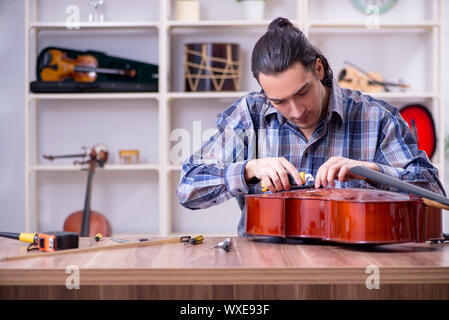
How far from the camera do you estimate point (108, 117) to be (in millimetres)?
3451

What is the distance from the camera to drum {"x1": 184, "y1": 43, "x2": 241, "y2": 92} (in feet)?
10.4

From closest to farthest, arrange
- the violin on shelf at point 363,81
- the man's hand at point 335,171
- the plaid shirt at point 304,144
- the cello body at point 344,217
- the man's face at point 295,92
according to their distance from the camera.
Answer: the cello body at point 344,217
the man's hand at point 335,171
the man's face at point 295,92
the plaid shirt at point 304,144
the violin on shelf at point 363,81

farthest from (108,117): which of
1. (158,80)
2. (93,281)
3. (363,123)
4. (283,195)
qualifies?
(93,281)

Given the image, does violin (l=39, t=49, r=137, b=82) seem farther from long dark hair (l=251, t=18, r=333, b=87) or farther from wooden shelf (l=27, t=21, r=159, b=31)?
long dark hair (l=251, t=18, r=333, b=87)

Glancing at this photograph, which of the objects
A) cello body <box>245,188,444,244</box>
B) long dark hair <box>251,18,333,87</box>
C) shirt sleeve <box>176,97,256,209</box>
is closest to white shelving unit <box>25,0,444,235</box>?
shirt sleeve <box>176,97,256,209</box>

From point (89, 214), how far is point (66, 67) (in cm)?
86

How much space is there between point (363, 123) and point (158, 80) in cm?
177

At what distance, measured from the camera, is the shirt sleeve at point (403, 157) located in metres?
1.56

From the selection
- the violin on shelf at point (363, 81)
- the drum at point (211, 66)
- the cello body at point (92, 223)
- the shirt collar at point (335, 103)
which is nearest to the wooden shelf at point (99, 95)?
the drum at point (211, 66)

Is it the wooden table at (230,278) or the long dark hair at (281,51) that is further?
the long dark hair at (281,51)

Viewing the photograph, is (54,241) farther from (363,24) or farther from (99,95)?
(363,24)

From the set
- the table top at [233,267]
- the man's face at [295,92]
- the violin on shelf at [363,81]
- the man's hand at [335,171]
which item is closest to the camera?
the table top at [233,267]

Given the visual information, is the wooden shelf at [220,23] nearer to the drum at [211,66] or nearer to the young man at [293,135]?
the drum at [211,66]
